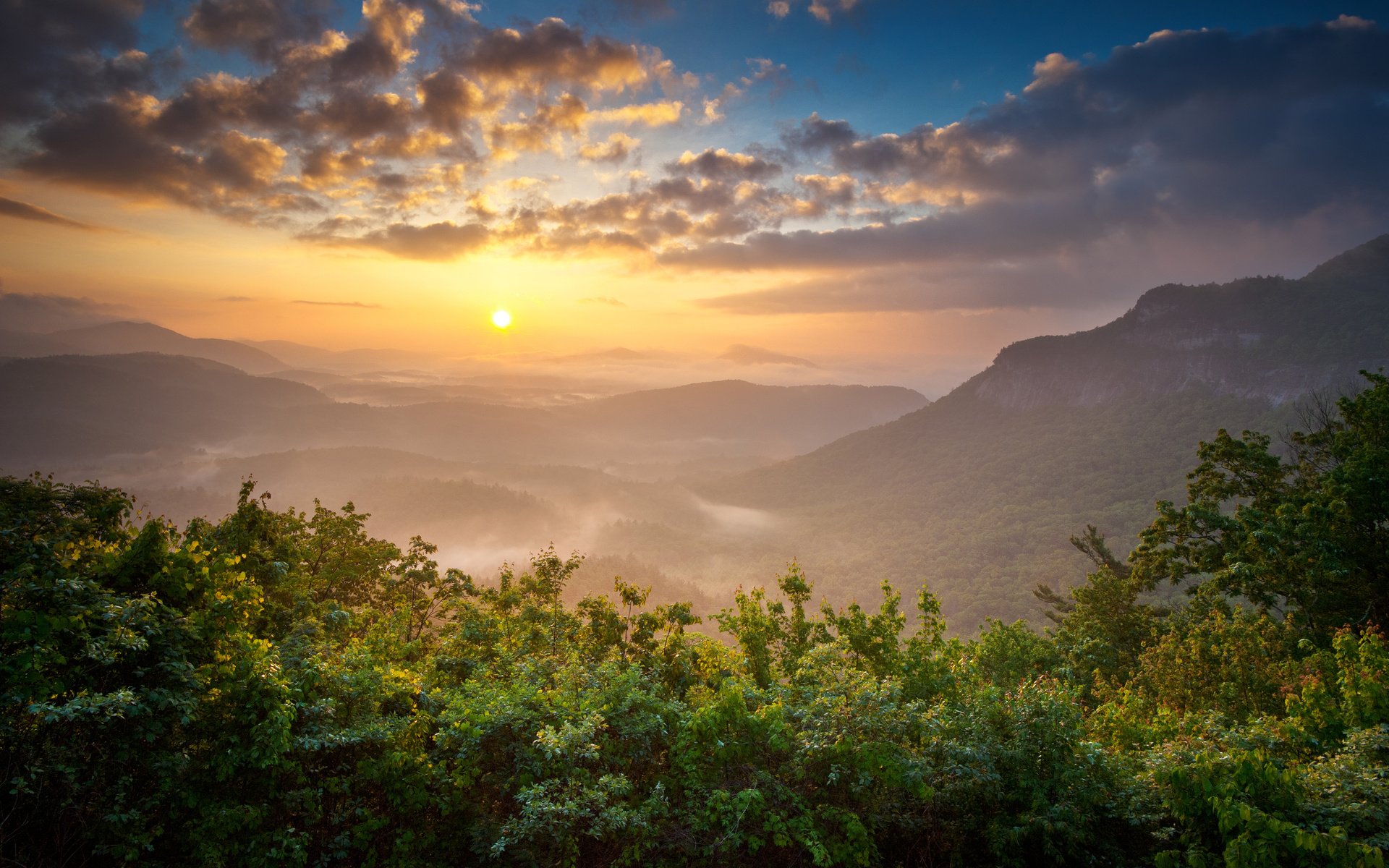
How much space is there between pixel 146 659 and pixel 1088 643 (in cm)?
4023

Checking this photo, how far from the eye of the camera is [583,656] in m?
16.7

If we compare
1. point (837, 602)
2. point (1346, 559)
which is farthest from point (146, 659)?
point (837, 602)

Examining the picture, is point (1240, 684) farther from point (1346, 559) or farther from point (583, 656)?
point (583, 656)

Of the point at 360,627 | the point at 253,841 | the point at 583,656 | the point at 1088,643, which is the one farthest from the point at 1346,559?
the point at 360,627

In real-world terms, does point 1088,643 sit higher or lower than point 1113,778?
lower

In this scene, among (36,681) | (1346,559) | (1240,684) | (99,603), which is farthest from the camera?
(1346,559)

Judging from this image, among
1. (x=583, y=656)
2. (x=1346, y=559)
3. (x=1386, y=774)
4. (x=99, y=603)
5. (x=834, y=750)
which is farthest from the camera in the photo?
(x=1346, y=559)

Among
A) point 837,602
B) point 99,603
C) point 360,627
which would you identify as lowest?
point 837,602

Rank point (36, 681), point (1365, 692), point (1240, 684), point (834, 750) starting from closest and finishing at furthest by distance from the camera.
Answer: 1. point (36, 681)
2. point (834, 750)
3. point (1365, 692)
4. point (1240, 684)

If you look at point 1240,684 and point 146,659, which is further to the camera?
point 1240,684

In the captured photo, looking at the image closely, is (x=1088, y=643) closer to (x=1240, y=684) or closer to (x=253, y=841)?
(x=1240, y=684)

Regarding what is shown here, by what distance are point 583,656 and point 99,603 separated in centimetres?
1033

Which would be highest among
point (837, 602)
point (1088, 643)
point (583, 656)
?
point (583, 656)

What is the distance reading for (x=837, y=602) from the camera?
19625cm
